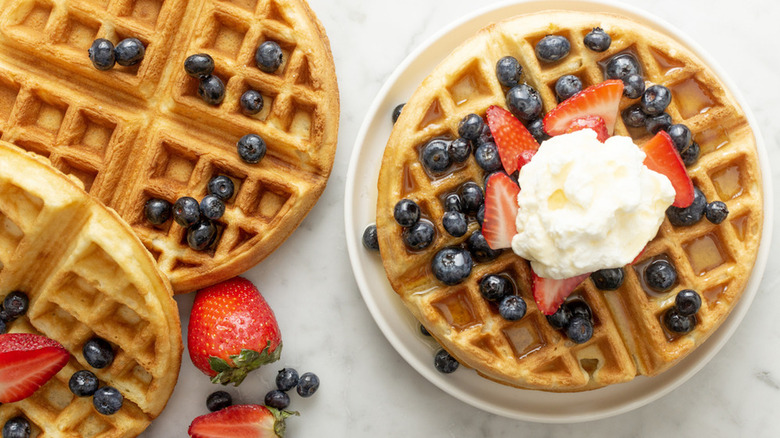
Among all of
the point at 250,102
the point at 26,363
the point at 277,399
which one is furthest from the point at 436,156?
the point at 26,363

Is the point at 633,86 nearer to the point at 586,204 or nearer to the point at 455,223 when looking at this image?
the point at 586,204

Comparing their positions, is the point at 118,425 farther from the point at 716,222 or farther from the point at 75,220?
the point at 716,222

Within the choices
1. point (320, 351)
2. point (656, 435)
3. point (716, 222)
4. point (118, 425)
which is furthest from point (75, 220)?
point (656, 435)

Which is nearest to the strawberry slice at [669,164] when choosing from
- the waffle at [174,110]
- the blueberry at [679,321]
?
the blueberry at [679,321]

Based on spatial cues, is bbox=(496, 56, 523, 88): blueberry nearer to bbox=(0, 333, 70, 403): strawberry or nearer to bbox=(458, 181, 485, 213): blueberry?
bbox=(458, 181, 485, 213): blueberry

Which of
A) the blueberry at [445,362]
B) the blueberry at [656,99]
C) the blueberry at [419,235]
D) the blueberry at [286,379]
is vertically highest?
the blueberry at [656,99]

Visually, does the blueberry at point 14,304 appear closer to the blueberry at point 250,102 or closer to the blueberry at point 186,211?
the blueberry at point 186,211
